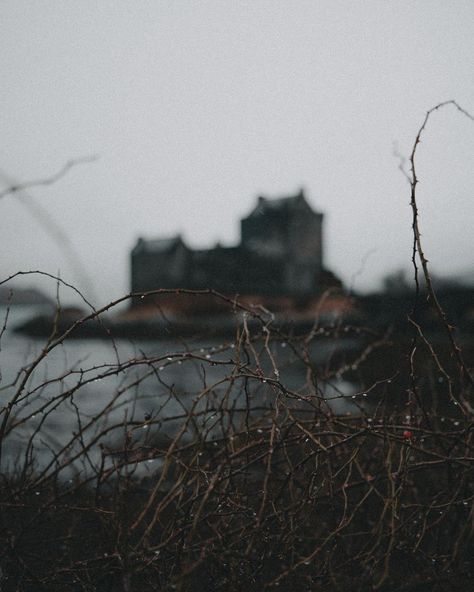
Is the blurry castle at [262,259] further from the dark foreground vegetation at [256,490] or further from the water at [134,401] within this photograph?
the dark foreground vegetation at [256,490]

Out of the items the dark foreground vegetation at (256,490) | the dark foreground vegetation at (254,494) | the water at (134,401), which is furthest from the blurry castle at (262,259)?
the dark foreground vegetation at (254,494)

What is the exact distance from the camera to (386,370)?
10.0 meters

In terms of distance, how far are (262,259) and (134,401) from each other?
42.5 metres

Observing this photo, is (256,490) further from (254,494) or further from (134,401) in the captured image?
(134,401)

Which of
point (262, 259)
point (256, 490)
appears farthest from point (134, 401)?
point (262, 259)

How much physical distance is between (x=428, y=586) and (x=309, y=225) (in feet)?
147

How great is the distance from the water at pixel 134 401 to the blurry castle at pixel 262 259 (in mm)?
31408

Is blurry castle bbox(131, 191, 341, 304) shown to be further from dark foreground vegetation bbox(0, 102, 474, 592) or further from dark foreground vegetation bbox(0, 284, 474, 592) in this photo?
dark foreground vegetation bbox(0, 284, 474, 592)

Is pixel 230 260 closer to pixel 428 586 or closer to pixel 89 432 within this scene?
pixel 89 432

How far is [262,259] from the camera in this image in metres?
44.4

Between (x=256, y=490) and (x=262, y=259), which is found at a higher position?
(x=262, y=259)

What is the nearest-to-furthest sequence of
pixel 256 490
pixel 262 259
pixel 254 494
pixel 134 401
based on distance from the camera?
pixel 254 494 → pixel 256 490 → pixel 134 401 → pixel 262 259

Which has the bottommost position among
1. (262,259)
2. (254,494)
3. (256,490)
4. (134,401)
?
(256,490)

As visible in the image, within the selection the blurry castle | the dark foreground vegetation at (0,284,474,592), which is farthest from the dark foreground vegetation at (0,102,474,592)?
the blurry castle
